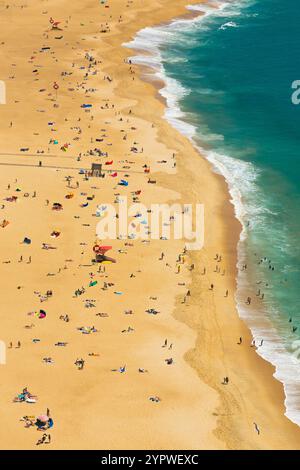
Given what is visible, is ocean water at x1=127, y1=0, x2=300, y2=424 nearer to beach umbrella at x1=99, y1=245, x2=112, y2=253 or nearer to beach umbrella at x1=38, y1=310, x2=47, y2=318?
beach umbrella at x1=99, y1=245, x2=112, y2=253

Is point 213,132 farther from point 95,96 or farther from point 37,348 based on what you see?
point 37,348

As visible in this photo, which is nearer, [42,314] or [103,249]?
[42,314]

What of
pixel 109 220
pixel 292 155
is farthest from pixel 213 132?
pixel 109 220

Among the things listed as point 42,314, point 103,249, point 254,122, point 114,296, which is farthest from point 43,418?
point 254,122

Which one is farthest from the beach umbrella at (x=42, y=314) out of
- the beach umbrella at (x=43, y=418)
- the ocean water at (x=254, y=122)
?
the ocean water at (x=254, y=122)

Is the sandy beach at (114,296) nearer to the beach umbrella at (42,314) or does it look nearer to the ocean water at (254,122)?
the beach umbrella at (42,314)

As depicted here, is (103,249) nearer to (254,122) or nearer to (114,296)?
(114,296)

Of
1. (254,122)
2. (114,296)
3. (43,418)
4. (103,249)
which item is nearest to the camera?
(43,418)

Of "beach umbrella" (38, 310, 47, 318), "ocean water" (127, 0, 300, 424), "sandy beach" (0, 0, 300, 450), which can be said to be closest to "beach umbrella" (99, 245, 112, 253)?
"sandy beach" (0, 0, 300, 450)
